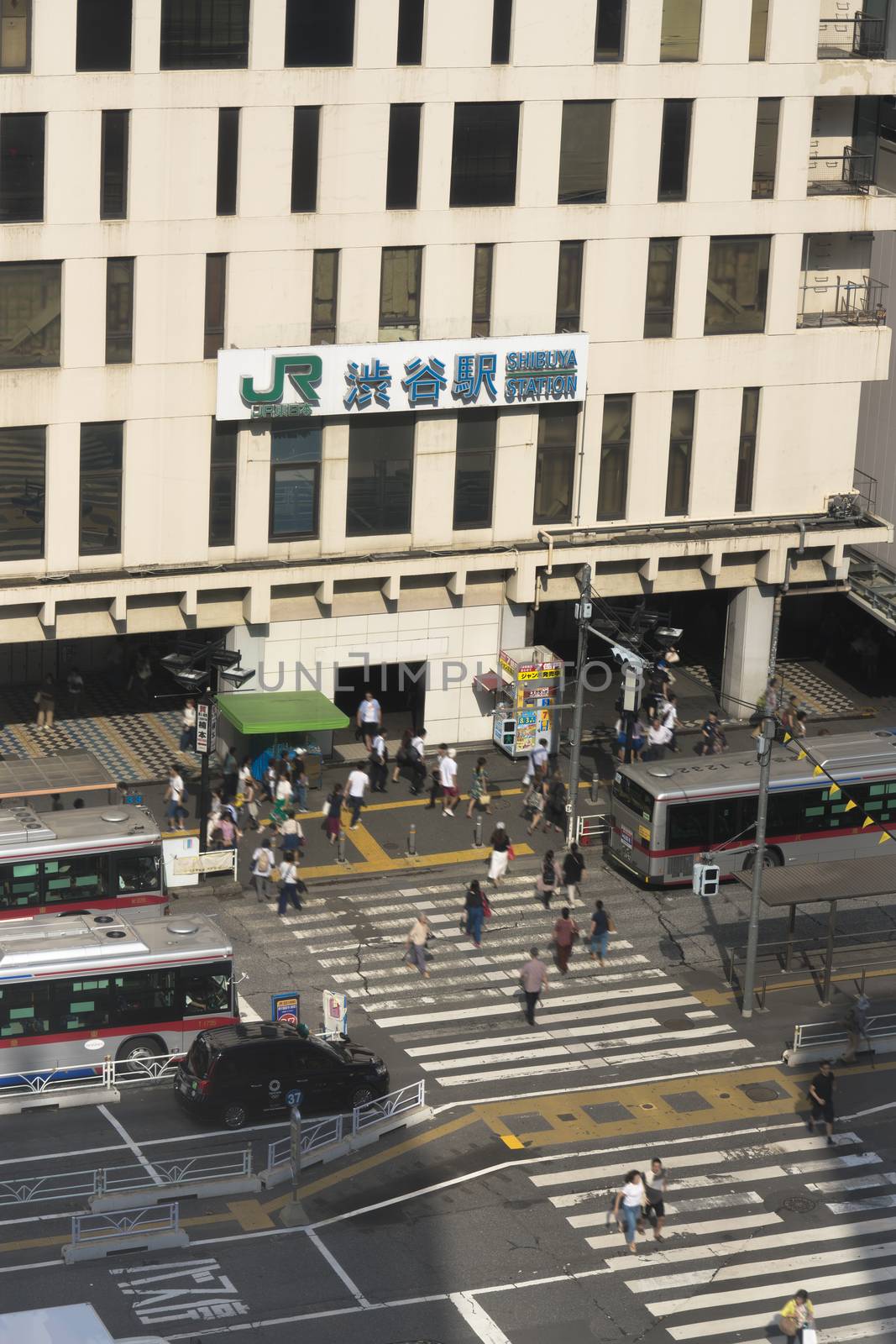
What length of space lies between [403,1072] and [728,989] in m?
8.49

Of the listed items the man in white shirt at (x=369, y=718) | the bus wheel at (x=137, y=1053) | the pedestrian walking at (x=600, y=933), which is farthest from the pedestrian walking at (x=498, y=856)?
the bus wheel at (x=137, y=1053)

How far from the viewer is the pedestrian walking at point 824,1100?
147 ft

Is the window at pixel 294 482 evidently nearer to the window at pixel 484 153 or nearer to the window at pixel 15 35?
the window at pixel 484 153

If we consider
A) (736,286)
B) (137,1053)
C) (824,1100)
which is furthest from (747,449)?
(137,1053)

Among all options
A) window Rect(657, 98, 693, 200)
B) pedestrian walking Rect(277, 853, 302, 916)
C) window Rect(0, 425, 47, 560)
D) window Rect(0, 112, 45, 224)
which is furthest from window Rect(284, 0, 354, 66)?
pedestrian walking Rect(277, 853, 302, 916)

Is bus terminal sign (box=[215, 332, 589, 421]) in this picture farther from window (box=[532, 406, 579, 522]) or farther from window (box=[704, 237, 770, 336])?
window (box=[704, 237, 770, 336])

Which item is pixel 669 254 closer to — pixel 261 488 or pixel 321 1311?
pixel 261 488

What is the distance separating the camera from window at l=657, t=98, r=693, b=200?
61625mm

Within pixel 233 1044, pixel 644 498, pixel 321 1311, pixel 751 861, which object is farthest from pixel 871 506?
pixel 321 1311

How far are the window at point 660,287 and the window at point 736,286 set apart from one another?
106 cm

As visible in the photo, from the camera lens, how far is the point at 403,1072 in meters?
46.9

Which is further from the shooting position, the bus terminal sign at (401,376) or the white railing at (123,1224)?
the bus terminal sign at (401,376)

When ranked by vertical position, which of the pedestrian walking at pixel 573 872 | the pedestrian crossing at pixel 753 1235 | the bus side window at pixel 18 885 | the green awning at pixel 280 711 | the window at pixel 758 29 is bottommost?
the pedestrian crossing at pixel 753 1235

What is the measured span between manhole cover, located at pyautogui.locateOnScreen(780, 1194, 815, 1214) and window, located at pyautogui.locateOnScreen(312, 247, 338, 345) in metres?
26.2
